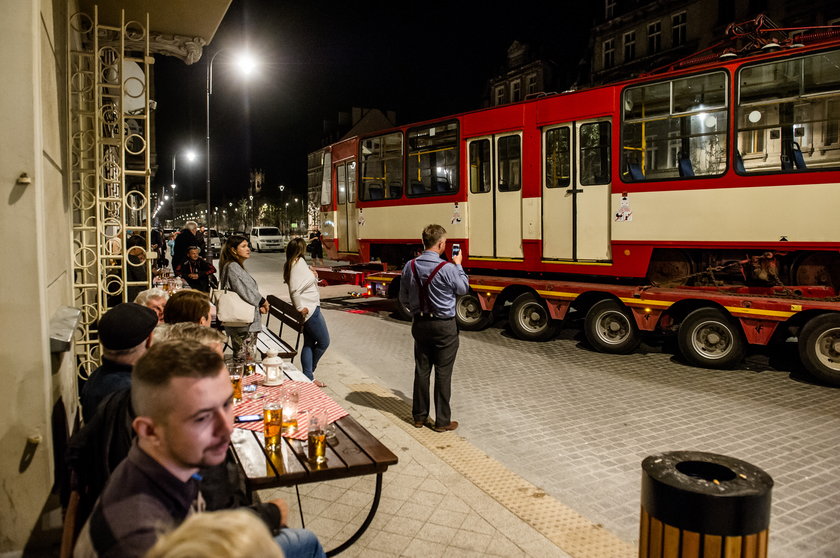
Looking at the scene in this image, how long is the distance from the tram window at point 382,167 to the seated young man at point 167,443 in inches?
488

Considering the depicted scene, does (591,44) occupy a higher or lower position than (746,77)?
higher

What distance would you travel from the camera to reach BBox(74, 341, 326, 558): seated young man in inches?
67.9

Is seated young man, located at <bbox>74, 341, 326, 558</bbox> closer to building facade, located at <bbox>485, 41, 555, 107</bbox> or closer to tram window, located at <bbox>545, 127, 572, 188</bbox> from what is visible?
tram window, located at <bbox>545, 127, 572, 188</bbox>

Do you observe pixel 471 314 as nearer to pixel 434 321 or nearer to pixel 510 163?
pixel 510 163

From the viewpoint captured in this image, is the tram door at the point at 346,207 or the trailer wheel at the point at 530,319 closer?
the trailer wheel at the point at 530,319

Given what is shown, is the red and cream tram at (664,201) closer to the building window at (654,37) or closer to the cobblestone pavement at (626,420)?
the cobblestone pavement at (626,420)

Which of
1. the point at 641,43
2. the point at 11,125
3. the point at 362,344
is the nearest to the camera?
the point at 11,125

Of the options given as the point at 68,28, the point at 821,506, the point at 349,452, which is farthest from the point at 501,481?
the point at 68,28

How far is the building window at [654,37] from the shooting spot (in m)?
32.7

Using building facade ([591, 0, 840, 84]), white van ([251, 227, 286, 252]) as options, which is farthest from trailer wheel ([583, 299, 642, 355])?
white van ([251, 227, 286, 252])

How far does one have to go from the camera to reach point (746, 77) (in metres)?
8.87

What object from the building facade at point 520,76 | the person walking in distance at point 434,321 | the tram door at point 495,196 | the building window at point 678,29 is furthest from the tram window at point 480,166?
the building facade at point 520,76

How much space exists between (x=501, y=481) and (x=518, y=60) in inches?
1647

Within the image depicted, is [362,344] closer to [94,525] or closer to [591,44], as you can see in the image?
[94,525]
